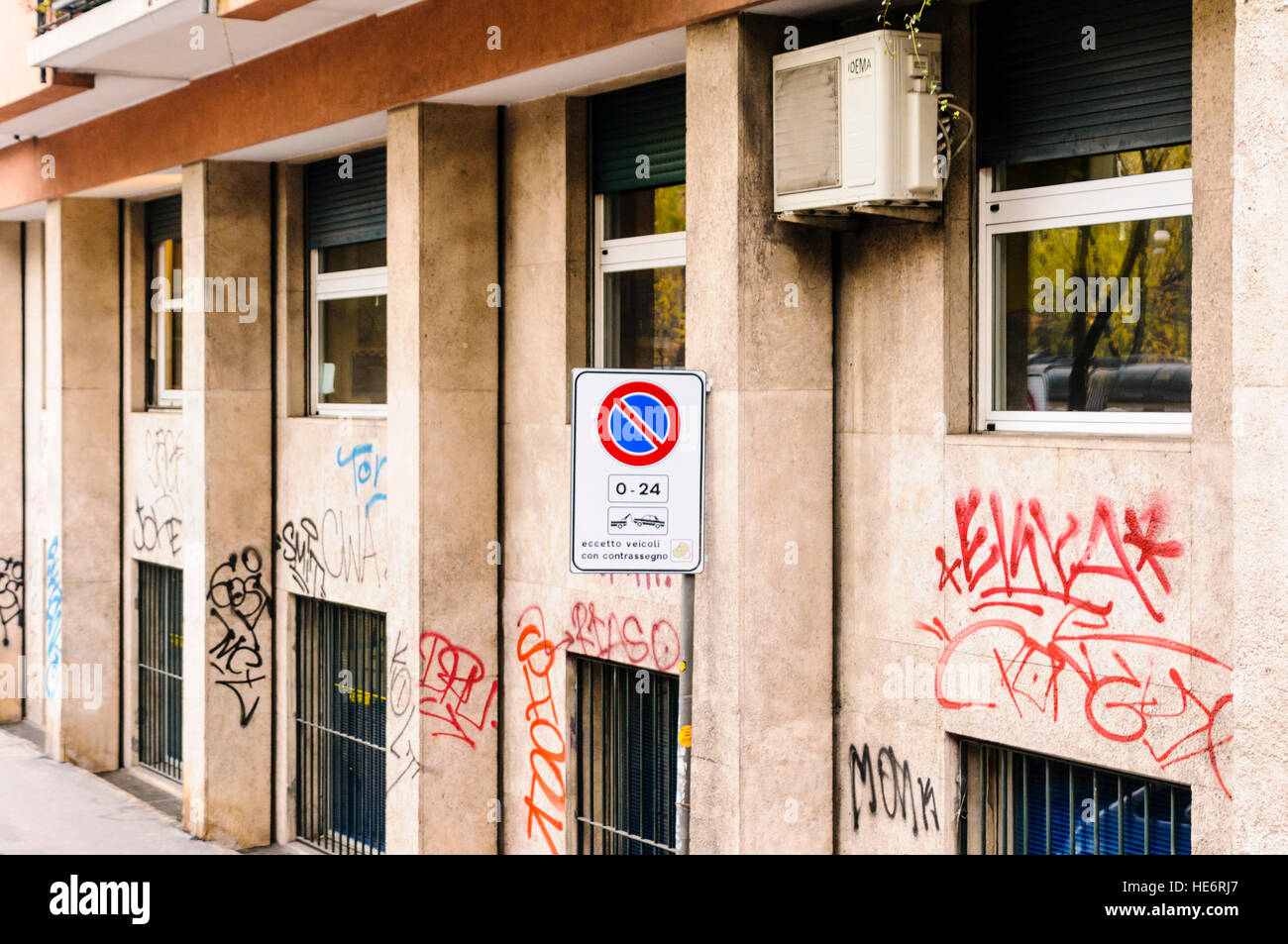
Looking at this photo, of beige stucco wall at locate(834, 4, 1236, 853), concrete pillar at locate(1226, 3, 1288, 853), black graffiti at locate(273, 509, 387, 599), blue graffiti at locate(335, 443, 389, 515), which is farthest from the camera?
black graffiti at locate(273, 509, 387, 599)

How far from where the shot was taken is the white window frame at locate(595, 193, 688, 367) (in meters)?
8.55

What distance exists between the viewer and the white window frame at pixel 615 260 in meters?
8.55

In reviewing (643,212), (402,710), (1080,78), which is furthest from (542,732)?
(1080,78)

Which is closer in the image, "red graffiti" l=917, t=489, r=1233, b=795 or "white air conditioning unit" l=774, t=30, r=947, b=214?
"red graffiti" l=917, t=489, r=1233, b=795

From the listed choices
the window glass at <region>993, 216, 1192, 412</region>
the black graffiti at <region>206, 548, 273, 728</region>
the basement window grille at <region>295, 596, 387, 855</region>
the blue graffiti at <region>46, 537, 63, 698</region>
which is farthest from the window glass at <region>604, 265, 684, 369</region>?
the blue graffiti at <region>46, 537, 63, 698</region>

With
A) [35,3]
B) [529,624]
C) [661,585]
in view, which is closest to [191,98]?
[35,3]

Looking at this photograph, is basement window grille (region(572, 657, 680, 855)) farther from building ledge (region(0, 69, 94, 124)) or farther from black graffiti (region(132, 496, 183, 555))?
building ledge (region(0, 69, 94, 124))

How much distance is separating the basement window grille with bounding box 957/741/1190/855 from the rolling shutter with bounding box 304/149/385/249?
21.6ft

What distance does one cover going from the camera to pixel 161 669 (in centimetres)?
1452

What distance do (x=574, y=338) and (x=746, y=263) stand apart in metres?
2.40

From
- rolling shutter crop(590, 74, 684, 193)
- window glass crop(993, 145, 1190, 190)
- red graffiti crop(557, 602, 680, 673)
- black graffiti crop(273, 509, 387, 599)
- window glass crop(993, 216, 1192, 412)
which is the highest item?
rolling shutter crop(590, 74, 684, 193)

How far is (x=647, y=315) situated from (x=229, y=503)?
5.10 meters

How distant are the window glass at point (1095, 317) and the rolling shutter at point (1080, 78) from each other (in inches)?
15.0

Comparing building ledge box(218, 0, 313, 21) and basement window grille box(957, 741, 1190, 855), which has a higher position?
building ledge box(218, 0, 313, 21)
